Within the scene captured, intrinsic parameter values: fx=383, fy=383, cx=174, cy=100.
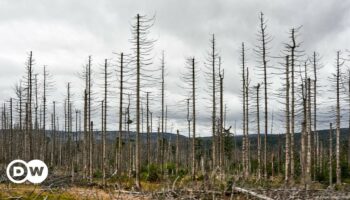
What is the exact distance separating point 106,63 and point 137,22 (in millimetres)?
7792

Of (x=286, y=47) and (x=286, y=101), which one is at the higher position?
(x=286, y=47)

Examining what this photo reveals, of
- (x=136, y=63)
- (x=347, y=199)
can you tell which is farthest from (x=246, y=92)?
(x=347, y=199)

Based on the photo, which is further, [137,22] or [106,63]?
[106,63]

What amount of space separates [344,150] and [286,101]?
127 feet

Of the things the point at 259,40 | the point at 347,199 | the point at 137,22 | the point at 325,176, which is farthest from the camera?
the point at 325,176

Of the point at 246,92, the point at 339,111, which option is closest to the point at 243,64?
the point at 246,92

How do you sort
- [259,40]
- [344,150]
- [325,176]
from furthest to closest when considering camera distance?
[344,150] → [325,176] → [259,40]

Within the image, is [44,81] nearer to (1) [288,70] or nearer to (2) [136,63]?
(2) [136,63]

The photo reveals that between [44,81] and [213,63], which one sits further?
[44,81]

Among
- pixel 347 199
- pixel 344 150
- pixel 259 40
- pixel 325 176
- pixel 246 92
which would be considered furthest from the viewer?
pixel 344 150

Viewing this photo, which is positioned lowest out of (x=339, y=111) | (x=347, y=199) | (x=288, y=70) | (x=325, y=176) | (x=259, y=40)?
(x=325, y=176)

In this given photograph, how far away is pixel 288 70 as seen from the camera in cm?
2361

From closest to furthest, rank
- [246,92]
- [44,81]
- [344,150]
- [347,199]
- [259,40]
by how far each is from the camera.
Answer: [347,199] → [259,40] → [246,92] → [44,81] → [344,150]

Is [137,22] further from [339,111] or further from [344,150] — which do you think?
[344,150]
